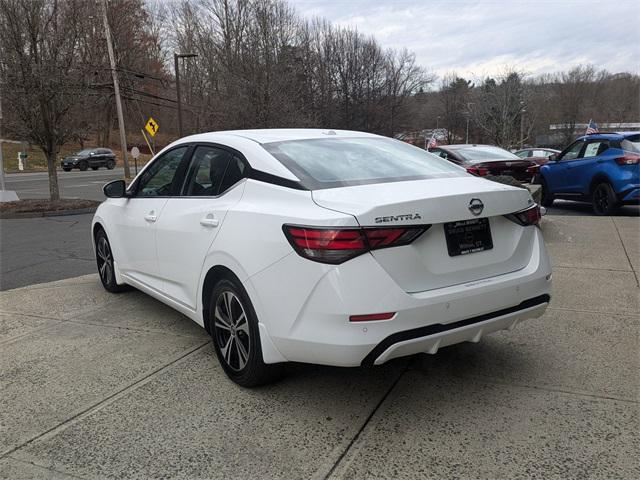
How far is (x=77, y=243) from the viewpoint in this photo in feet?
30.4

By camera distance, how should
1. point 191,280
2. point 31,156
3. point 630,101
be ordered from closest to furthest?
point 191,280 → point 31,156 → point 630,101

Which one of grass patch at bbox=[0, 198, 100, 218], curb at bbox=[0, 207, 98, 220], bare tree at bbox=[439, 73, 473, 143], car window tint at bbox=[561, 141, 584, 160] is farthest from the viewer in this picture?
bare tree at bbox=[439, 73, 473, 143]

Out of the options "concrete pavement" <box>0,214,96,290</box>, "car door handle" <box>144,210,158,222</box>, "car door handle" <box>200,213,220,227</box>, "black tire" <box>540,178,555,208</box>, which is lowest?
"concrete pavement" <box>0,214,96,290</box>

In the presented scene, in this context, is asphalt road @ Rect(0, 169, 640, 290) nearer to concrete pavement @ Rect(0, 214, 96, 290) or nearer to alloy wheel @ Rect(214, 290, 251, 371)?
concrete pavement @ Rect(0, 214, 96, 290)

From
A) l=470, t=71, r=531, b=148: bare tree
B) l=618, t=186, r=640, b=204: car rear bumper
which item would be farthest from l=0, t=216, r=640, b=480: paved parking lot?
l=470, t=71, r=531, b=148: bare tree

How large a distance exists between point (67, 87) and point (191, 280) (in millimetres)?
12369

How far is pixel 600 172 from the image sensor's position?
34.2 ft

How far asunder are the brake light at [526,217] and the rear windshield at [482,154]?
9.09 meters

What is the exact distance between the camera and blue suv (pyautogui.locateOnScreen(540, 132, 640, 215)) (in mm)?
9922

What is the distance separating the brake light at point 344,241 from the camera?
8.61ft

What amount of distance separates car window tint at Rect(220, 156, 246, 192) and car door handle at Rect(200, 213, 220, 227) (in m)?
0.21

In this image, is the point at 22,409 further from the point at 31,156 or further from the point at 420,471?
the point at 31,156

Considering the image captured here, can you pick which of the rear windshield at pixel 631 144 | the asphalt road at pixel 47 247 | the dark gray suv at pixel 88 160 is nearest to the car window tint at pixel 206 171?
the asphalt road at pixel 47 247

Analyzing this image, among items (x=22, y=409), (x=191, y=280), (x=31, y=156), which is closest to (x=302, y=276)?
(x=191, y=280)
